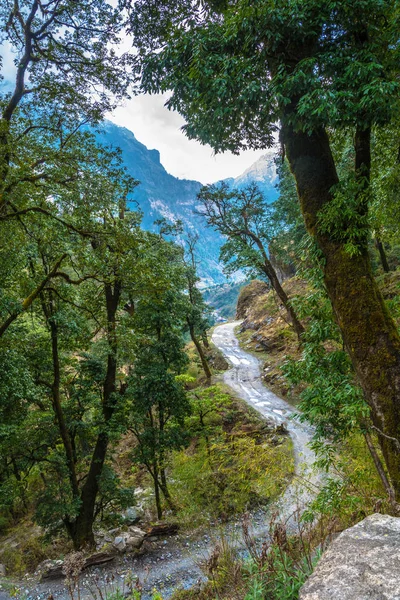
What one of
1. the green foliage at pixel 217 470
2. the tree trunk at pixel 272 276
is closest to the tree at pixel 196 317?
the tree trunk at pixel 272 276

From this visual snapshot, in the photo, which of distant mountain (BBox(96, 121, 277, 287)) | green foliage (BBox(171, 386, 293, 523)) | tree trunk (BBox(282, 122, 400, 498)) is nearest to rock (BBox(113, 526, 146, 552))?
green foliage (BBox(171, 386, 293, 523))

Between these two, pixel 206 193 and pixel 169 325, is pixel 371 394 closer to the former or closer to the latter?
pixel 169 325

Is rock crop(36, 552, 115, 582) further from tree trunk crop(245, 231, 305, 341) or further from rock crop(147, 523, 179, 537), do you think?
tree trunk crop(245, 231, 305, 341)

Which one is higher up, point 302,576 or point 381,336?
point 381,336

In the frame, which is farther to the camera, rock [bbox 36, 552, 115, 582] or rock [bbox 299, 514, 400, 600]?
rock [bbox 36, 552, 115, 582]

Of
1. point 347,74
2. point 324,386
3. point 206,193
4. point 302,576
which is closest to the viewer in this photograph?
point 302,576

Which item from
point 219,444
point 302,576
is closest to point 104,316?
point 219,444

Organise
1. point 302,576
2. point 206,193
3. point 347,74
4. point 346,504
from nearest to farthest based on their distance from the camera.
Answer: point 302,576 → point 347,74 → point 346,504 → point 206,193

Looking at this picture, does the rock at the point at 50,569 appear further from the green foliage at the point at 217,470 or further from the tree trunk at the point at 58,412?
the green foliage at the point at 217,470

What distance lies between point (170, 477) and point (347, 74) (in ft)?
39.1

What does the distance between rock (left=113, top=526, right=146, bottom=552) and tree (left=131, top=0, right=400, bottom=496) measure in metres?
7.75

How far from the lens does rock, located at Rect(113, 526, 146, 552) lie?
8055 mm

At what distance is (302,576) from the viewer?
7.98 ft

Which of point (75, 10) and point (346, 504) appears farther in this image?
point (75, 10)
